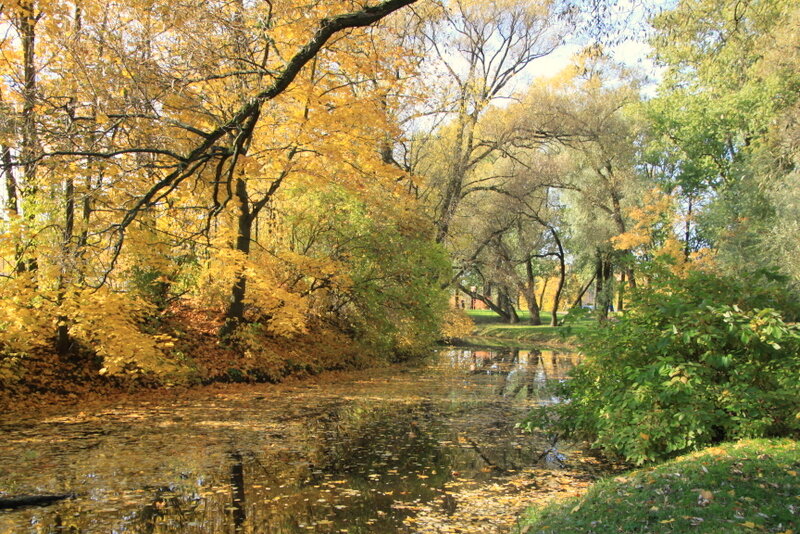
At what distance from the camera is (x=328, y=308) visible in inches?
723

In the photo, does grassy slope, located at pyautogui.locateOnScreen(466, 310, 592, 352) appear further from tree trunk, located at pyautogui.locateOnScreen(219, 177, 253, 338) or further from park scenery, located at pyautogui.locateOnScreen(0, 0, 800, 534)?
tree trunk, located at pyautogui.locateOnScreen(219, 177, 253, 338)

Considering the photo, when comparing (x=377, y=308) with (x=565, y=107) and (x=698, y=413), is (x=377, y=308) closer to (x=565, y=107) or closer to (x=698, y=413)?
(x=698, y=413)

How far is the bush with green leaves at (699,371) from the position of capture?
6.33m

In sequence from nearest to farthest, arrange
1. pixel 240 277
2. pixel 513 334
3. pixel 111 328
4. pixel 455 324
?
pixel 111 328
pixel 240 277
pixel 455 324
pixel 513 334

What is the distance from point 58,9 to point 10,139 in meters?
4.07

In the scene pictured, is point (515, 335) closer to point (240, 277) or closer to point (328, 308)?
point (328, 308)

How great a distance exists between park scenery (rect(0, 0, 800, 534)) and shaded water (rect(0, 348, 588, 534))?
52 millimetres

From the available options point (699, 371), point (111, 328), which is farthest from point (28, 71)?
point (699, 371)

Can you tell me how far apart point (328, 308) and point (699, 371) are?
510 inches

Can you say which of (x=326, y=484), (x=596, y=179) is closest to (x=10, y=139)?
(x=326, y=484)

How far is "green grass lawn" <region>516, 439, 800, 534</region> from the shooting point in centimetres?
415

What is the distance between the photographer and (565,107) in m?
26.1

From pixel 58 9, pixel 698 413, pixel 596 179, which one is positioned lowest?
pixel 698 413

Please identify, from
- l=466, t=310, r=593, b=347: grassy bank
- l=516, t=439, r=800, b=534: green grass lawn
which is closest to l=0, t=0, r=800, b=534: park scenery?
l=516, t=439, r=800, b=534: green grass lawn
